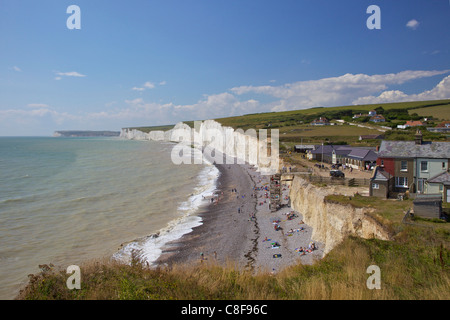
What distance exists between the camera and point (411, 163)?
17.3 metres

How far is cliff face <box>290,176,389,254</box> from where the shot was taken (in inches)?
512

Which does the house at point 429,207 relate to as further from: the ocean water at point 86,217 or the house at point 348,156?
the house at point 348,156

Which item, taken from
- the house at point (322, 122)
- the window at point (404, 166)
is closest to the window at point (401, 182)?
the window at point (404, 166)

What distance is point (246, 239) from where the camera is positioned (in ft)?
66.0

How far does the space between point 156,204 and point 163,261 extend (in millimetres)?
13794

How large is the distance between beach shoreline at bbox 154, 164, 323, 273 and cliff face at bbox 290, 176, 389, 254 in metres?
0.89

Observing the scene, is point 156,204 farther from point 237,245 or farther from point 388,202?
point 388,202

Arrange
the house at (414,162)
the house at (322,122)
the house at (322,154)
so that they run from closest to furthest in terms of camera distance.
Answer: the house at (414,162) < the house at (322,154) < the house at (322,122)

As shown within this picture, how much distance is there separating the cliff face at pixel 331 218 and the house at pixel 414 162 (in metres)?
3.01

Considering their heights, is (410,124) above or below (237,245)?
above

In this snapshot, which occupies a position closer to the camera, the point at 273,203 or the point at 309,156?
the point at 273,203

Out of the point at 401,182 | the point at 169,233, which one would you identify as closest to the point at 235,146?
the point at 169,233

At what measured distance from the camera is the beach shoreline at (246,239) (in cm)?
1650
